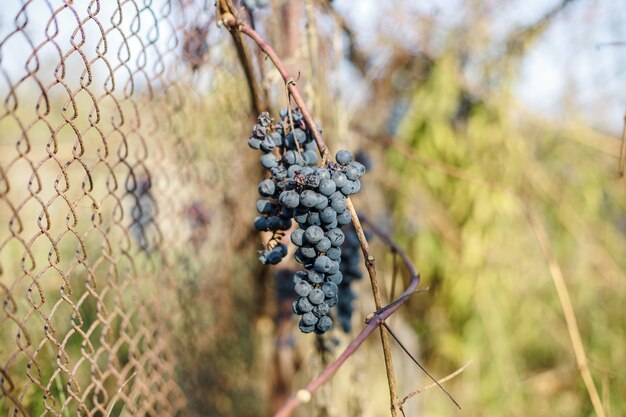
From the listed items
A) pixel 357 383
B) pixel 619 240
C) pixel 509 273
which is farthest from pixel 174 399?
pixel 619 240

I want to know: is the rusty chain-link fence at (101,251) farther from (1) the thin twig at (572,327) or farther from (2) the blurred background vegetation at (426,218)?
(1) the thin twig at (572,327)

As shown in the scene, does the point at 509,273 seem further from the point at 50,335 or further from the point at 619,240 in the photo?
the point at 50,335

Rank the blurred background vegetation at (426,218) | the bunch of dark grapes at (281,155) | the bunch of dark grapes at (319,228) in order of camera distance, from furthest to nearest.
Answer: the blurred background vegetation at (426,218), the bunch of dark grapes at (281,155), the bunch of dark grapes at (319,228)

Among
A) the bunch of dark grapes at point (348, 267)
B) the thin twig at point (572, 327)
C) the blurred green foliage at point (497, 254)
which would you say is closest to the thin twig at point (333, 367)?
the bunch of dark grapes at point (348, 267)

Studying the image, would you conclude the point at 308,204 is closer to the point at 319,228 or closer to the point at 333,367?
the point at 319,228

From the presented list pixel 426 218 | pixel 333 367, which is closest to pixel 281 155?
pixel 333 367

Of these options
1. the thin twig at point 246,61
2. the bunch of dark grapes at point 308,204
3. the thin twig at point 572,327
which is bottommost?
the thin twig at point 572,327
